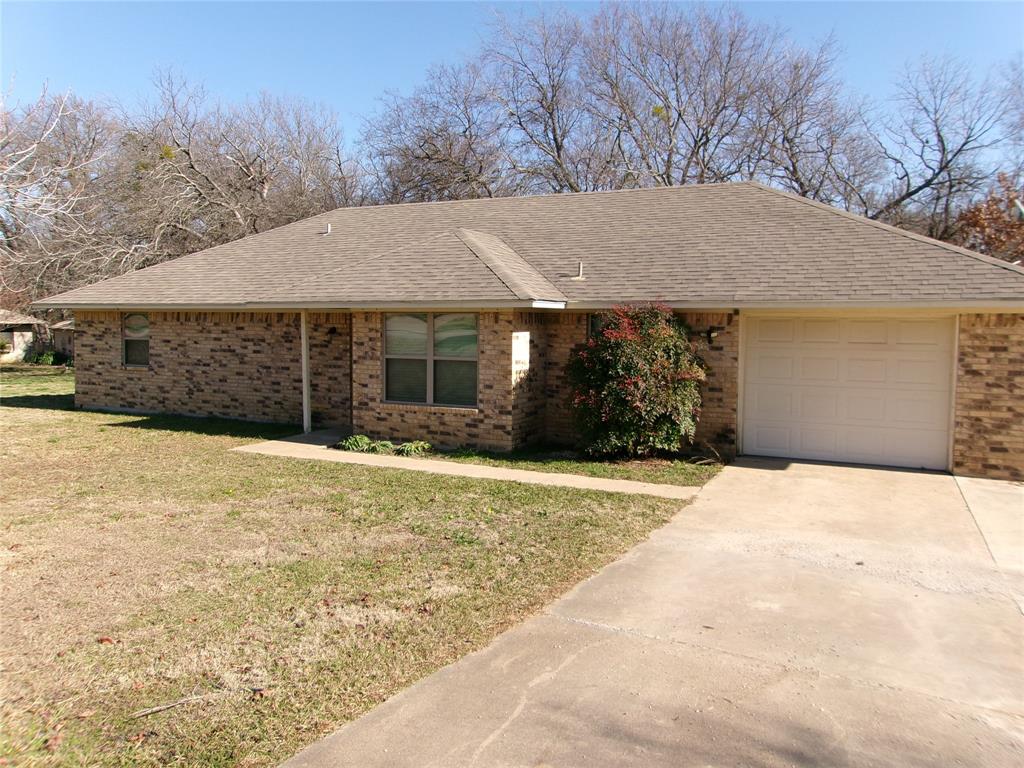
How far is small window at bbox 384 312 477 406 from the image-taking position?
11.8 meters

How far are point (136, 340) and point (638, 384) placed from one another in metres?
11.7

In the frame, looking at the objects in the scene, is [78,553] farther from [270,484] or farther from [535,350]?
[535,350]

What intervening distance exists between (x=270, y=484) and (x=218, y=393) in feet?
21.8

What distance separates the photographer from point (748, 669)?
4.46 metres

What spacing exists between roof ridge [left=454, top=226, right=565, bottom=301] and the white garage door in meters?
3.37

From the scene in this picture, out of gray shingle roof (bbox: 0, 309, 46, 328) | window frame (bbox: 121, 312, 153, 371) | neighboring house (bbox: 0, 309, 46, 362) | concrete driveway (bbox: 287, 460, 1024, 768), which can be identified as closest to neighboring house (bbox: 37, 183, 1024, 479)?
window frame (bbox: 121, 312, 153, 371)

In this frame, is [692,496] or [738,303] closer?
[692,496]

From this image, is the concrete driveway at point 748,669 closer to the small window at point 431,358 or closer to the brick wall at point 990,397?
the brick wall at point 990,397

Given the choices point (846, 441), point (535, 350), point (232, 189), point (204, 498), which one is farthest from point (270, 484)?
point (232, 189)

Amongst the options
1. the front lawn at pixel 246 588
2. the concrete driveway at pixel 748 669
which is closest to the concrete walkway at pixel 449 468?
the front lawn at pixel 246 588

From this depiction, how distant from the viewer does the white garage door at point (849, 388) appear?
10516mm

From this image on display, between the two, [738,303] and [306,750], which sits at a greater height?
[738,303]

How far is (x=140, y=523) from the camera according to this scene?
24.7 ft

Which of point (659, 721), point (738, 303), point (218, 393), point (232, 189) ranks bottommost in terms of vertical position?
point (659, 721)
